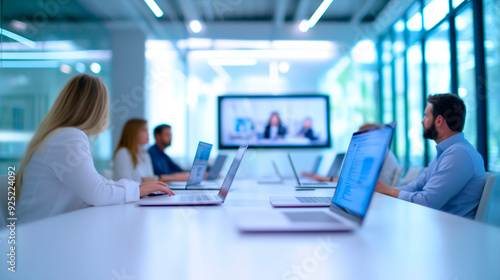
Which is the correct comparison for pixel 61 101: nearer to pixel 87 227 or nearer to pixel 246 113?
pixel 87 227

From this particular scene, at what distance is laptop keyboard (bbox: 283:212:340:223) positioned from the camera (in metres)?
1.11

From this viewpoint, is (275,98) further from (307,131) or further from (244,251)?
(244,251)

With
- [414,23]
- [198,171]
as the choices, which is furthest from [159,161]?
[414,23]

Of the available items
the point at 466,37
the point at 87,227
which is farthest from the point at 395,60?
the point at 87,227

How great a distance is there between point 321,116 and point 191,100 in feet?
9.04

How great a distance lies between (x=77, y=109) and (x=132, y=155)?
177 cm

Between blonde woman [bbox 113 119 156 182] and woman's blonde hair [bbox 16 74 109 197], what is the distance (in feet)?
5.17

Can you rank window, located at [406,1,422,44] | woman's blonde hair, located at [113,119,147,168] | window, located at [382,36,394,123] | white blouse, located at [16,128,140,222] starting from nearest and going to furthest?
white blouse, located at [16,128,140,222] < woman's blonde hair, located at [113,119,147,168] < window, located at [406,1,422,44] < window, located at [382,36,394,123]

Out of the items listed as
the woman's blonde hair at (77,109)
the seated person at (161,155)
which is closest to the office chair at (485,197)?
the woman's blonde hair at (77,109)

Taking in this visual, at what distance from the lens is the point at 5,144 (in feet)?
10.5

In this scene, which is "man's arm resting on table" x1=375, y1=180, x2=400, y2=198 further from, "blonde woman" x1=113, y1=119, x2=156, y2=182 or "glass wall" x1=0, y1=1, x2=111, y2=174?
A: "glass wall" x1=0, y1=1, x2=111, y2=174

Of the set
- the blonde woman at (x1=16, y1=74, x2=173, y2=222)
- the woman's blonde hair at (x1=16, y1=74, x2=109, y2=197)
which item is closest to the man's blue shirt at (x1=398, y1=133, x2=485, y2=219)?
the blonde woman at (x1=16, y1=74, x2=173, y2=222)

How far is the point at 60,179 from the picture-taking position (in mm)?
1602

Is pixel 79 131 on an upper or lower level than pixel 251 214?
upper
